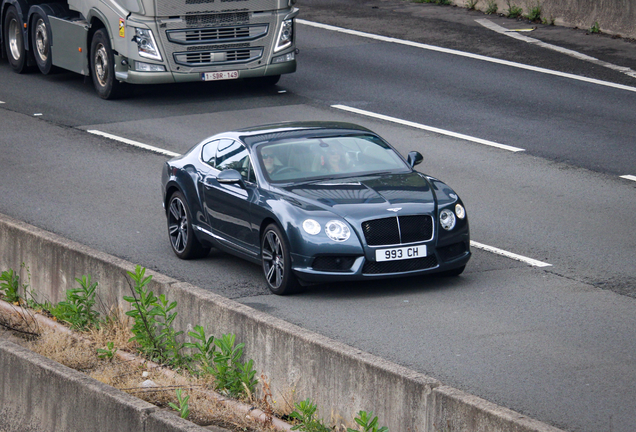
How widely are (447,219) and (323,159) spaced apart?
148 centimetres

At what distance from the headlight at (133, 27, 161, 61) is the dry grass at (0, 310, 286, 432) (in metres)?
9.90

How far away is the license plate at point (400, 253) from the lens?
1044 cm

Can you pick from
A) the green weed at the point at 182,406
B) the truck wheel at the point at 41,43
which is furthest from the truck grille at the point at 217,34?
the green weed at the point at 182,406

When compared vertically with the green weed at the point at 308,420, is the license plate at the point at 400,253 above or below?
above

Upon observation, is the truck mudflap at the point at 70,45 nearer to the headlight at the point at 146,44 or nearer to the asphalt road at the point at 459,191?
the asphalt road at the point at 459,191

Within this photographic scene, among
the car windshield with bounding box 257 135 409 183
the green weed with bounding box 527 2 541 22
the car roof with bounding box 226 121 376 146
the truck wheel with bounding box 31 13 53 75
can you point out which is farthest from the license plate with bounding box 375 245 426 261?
the green weed with bounding box 527 2 541 22

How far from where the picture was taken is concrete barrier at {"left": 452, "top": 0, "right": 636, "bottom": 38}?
968 inches

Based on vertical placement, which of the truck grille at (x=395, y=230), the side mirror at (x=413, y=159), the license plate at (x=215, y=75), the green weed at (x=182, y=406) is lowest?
the license plate at (x=215, y=75)

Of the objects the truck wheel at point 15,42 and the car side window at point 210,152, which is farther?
the truck wheel at point 15,42

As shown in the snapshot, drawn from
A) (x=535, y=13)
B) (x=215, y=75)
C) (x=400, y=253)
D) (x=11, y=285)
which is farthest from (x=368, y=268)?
(x=535, y=13)

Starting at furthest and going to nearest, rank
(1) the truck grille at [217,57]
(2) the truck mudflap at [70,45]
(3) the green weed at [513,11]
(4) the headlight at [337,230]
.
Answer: (3) the green weed at [513,11]
(2) the truck mudflap at [70,45]
(1) the truck grille at [217,57]
(4) the headlight at [337,230]

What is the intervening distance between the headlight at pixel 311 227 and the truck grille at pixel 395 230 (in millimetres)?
415

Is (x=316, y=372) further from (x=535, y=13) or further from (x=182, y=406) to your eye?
(x=535, y=13)

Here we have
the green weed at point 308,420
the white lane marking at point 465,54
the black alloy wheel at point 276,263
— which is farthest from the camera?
the white lane marking at point 465,54
